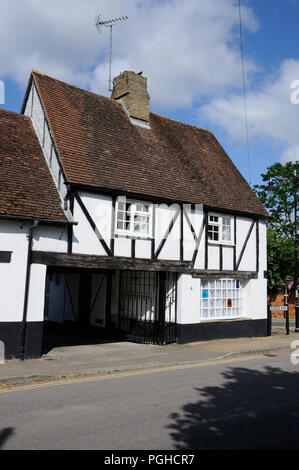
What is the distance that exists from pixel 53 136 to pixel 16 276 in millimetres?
5142

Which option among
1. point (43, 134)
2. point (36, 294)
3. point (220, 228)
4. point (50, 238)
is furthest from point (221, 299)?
point (43, 134)

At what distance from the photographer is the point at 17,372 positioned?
928 centimetres

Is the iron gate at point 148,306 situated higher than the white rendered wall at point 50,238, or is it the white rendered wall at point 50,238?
the white rendered wall at point 50,238

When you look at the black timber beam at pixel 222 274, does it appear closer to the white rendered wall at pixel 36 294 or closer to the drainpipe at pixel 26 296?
the white rendered wall at pixel 36 294

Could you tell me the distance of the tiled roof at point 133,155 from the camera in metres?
13.7

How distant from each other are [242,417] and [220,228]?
10.8 metres

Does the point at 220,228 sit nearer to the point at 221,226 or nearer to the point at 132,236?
the point at 221,226

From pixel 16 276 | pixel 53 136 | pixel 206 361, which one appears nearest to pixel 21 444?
pixel 16 276

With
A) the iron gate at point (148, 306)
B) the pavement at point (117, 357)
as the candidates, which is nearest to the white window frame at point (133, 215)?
the iron gate at point (148, 306)

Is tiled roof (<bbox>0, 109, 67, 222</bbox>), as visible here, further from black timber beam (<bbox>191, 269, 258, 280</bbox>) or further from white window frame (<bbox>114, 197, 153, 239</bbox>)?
→ black timber beam (<bbox>191, 269, 258, 280</bbox>)

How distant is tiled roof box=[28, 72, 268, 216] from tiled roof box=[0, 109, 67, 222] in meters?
0.88

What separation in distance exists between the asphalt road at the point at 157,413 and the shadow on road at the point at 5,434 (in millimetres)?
14

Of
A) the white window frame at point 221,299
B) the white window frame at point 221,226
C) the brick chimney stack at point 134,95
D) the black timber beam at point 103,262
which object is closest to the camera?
the black timber beam at point 103,262

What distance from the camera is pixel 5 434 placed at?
545cm
